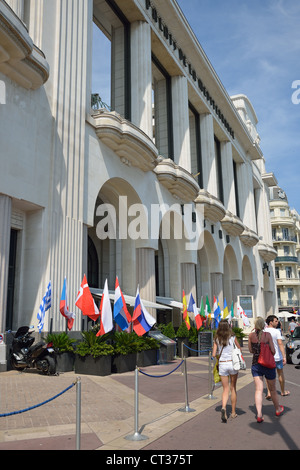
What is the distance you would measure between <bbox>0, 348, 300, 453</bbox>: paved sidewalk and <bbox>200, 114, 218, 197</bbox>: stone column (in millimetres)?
24560

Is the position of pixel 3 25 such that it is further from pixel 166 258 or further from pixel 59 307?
pixel 166 258

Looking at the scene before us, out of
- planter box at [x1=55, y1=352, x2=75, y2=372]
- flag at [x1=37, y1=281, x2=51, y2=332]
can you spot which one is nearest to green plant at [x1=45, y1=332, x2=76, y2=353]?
planter box at [x1=55, y1=352, x2=75, y2=372]

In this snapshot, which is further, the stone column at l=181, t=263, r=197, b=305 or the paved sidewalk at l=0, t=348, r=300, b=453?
the stone column at l=181, t=263, r=197, b=305

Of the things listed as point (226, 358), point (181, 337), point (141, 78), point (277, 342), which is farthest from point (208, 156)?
point (226, 358)

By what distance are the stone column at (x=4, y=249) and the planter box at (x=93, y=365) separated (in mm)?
2557

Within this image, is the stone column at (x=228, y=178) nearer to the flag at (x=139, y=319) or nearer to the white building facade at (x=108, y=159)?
the white building facade at (x=108, y=159)

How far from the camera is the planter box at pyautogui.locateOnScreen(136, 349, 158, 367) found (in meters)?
14.6

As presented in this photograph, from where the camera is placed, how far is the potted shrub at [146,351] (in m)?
14.5

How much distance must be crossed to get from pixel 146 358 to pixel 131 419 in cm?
763

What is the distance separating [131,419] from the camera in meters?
7.24

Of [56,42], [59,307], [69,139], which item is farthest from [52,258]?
[56,42]

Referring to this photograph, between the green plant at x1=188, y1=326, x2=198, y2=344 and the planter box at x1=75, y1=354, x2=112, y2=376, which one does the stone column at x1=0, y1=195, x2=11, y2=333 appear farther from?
the green plant at x1=188, y1=326, x2=198, y2=344

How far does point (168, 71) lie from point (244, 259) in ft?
71.1

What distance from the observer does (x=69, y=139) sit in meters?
16.5
